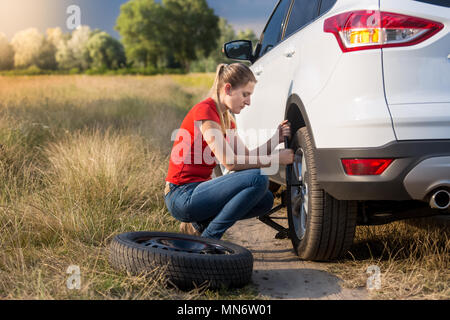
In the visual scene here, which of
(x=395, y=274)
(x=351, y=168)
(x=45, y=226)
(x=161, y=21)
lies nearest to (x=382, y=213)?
(x=395, y=274)

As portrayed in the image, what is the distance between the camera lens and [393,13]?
252 cm

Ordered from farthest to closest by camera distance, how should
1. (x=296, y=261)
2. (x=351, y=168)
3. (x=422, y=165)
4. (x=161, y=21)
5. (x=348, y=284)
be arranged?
(x=161, y=21) < (x=296, y=261) < (x=348, y=284) < (x=351, y=168) < (x=422, y=165)

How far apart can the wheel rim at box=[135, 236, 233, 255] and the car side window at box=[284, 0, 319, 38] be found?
5.28ft

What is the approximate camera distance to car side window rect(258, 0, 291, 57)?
14.4 ft

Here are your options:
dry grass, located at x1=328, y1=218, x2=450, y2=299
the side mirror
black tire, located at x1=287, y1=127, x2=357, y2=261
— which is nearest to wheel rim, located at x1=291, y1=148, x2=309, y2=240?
black tire, located at x1=287, y1=127, x2=357, y2=261

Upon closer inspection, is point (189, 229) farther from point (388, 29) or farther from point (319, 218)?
point (388, 29)

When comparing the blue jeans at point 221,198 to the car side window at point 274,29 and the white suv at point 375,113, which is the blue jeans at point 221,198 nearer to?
the white suv at point 375,113

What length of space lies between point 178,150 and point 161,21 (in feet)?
249

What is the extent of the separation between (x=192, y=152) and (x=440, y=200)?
62.2 inches

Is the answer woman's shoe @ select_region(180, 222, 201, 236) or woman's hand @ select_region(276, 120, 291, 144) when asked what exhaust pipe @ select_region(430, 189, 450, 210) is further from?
woman's shoe @ select_region(180, 222, 201, 236)

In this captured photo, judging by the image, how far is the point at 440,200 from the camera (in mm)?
2529

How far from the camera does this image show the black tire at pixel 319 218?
2.96 meters

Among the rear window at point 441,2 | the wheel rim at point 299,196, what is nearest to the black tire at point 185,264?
the wheel rim at point 299,196
